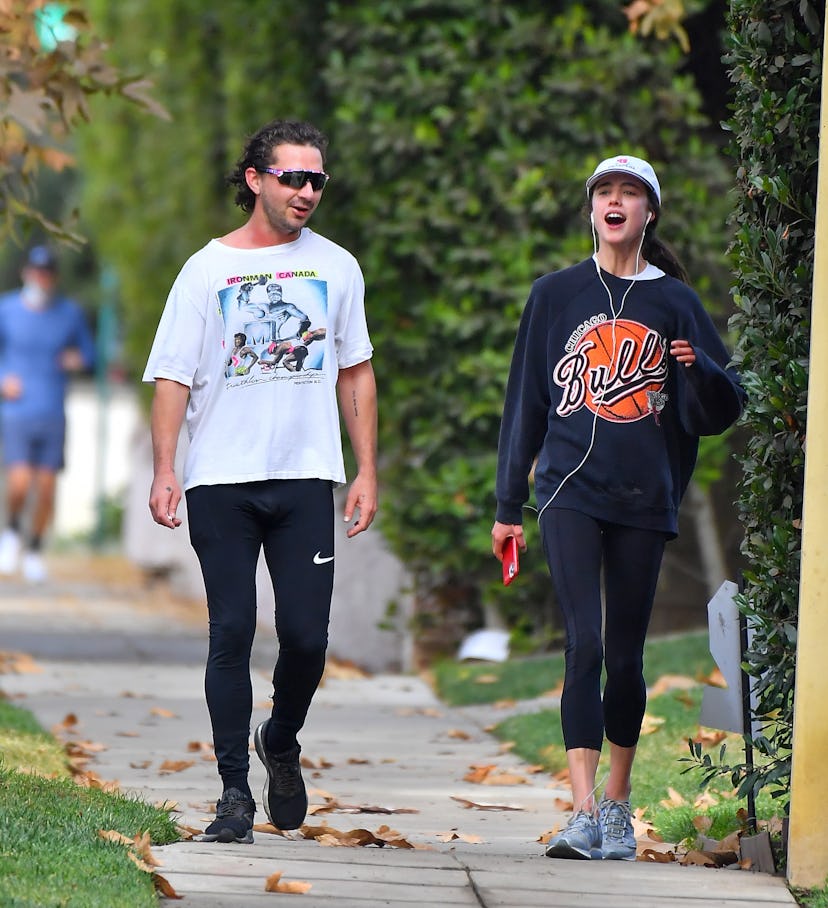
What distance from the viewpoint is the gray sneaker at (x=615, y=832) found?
473 centimetres

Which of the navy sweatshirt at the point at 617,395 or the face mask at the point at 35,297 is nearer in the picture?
the navy sweatshirt at the point at 617,395

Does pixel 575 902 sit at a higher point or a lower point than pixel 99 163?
lower

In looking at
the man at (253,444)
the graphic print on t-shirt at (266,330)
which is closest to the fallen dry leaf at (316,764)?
the man at (253,444)

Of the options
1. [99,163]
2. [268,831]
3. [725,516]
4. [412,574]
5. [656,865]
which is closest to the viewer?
[656,865]

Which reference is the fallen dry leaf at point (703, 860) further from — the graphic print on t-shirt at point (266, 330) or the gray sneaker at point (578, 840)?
the graphic print on t-shirt at point (266, 330)

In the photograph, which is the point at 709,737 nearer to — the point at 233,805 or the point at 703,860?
the point at 703,860

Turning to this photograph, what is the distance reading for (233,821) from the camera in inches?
183

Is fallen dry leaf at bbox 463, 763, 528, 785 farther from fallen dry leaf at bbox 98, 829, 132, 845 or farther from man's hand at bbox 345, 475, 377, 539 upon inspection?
fallen dry leaf at bbox 98, 829, 132, 845

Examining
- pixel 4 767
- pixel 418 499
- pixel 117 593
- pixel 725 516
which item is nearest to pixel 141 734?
pixel 4 767

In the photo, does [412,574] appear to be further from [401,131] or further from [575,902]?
[575,902]

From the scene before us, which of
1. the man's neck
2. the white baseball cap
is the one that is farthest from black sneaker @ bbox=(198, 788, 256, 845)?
the white baseball cap

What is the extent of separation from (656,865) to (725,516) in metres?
6.22

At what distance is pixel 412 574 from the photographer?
9.98 metres

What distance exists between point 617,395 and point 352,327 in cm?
75
